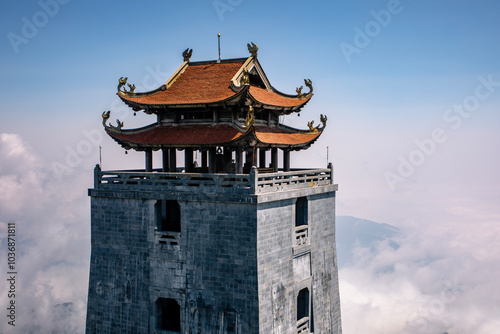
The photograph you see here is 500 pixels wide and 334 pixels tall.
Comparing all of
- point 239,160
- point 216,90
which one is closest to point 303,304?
point 239,160

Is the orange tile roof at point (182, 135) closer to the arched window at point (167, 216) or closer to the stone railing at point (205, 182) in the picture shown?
the stone railing at point (205, 182)

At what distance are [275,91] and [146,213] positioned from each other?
1273cm

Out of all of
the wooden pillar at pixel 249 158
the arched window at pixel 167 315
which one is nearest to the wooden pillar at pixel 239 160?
the wooden pillar at pixel 249 158

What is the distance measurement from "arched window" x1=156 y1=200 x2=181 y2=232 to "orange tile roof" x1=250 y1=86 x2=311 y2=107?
8.47 m

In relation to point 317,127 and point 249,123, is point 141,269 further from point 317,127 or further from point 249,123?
point 317,127

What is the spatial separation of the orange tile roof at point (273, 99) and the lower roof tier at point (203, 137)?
1.72 metres

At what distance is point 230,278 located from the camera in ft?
86.5

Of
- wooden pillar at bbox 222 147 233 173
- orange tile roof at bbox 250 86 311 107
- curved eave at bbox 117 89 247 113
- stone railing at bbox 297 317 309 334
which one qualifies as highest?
orange tile roof at bbox 250 86 311 107

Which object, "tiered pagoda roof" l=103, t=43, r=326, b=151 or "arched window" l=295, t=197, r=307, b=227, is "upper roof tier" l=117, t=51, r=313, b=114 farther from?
"arched window" l=295, t=197, r=307, b=227

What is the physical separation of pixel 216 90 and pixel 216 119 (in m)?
1.88

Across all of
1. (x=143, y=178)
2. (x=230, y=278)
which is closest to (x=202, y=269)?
(x=230, y=278)

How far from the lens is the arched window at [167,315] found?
28.8 metres

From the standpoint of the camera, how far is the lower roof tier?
28.4 m

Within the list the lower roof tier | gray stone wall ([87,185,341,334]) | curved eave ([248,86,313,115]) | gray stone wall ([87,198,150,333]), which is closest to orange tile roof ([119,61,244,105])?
the lower roof tier
